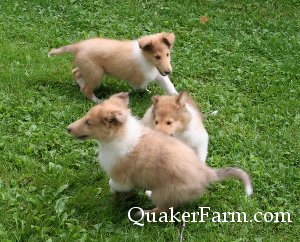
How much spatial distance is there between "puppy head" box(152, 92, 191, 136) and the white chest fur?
141cm

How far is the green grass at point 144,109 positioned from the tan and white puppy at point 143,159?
359 millimetres

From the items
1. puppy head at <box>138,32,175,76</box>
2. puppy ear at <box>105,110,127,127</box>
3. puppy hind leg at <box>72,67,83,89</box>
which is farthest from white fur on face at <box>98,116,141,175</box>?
Result: puppy hind leg at <box>72,67,83,89</box>

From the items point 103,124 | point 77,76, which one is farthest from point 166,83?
point 103,124

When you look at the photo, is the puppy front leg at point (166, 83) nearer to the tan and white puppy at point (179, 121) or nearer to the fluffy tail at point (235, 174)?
the tan and white puppy at point (179, 121)

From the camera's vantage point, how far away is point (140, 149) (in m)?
4.41

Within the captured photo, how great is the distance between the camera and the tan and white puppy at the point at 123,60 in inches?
257

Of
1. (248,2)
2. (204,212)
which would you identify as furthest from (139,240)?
(248,2)

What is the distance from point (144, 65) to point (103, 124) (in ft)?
7.78

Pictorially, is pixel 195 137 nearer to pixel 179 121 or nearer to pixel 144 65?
pixel 179 121

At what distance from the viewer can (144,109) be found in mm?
6543

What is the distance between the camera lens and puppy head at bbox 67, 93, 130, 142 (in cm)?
438

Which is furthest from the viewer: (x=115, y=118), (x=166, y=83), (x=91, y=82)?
(x=166, y=83)

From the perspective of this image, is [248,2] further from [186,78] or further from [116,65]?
[116,65]

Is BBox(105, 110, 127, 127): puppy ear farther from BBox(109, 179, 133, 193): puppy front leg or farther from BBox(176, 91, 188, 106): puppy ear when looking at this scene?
BBox(176, 91, 188, 106): puppy ear
